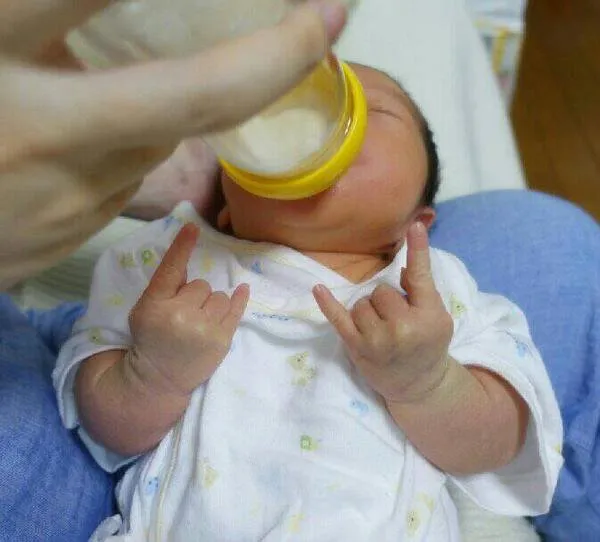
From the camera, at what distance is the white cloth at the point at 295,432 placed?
718 millimetres

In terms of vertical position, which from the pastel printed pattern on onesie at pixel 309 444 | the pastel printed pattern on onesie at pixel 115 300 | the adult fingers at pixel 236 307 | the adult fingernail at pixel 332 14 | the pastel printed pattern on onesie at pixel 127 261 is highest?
the adult fingernail at pixel 332 14

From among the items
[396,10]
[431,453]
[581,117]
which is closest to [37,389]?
[431,453]

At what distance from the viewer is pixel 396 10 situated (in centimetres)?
137

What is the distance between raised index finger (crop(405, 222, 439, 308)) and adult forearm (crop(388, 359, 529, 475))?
0.22 ft

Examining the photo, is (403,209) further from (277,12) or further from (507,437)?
(277,12)

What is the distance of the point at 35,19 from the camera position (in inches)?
12.6

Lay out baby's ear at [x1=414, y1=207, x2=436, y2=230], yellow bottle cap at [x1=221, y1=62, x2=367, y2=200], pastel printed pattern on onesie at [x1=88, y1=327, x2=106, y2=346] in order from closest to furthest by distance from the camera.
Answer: yellow bottle cap at [x1=221, y1=62, x2=367, y2=200]
pastel printed pattern on onesie at [x1=88, y1=327, x2=106, y2=346]
baby's ear at [x1=414, y1=207, x2=436, y2=230]

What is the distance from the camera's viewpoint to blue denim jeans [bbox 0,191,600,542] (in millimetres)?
729

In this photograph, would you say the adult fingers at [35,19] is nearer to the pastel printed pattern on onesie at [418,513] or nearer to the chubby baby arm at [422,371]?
the chubby baby arm at [422,371]

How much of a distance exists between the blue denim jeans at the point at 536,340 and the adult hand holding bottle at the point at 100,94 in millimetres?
400

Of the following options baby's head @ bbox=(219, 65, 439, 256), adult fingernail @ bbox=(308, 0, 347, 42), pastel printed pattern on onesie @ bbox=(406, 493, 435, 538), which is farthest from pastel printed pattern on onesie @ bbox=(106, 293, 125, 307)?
adult fingernail @ bbox=(308, 0, 347, 42)

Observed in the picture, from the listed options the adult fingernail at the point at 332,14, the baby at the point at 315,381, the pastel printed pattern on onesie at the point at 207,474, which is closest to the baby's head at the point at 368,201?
the baby at the point at 315,381

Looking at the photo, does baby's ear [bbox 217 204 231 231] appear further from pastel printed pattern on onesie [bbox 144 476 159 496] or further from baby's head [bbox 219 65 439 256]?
pastel printed pattern on onesie [bbox 144 476 159 496]

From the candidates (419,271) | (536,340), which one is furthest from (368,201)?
(536,340)
